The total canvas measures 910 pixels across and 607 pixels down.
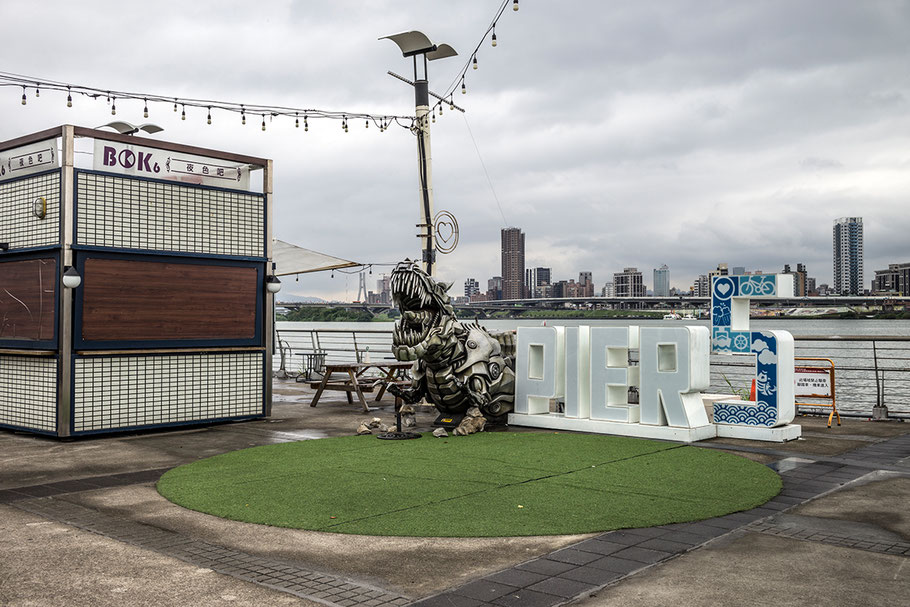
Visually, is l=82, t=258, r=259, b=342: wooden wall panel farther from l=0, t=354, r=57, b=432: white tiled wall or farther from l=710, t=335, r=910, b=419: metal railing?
l=710, t=335, r=910, b=419: metal railing

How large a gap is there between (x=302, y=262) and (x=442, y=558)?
38.1 feet

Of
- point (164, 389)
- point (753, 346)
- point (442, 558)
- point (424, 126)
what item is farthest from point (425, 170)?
point (442, 558)

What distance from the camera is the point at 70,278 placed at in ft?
29.5

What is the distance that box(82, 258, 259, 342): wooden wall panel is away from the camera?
31.0 feet

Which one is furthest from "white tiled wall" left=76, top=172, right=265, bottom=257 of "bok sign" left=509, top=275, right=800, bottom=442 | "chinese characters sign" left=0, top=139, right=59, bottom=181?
"bok sign" left=509, top=275, right=800, bottom=442

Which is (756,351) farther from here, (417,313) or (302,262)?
(302,262)

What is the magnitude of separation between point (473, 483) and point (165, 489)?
257cm

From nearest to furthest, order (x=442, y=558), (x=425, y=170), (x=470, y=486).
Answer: (x=442, y=558) → (x=470, y=486) → (x=425, y=170)

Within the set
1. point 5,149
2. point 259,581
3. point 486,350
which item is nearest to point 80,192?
point 5,149

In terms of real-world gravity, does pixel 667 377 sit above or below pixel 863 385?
above

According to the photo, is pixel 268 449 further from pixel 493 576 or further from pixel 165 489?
pixel 493 576

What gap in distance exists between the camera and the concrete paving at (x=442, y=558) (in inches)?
151

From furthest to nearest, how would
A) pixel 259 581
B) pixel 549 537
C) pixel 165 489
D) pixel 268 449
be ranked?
pixel 268 449 < pixel 165 489 < pixel 549 537 < pixel 259 581

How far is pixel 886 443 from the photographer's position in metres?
8.75
